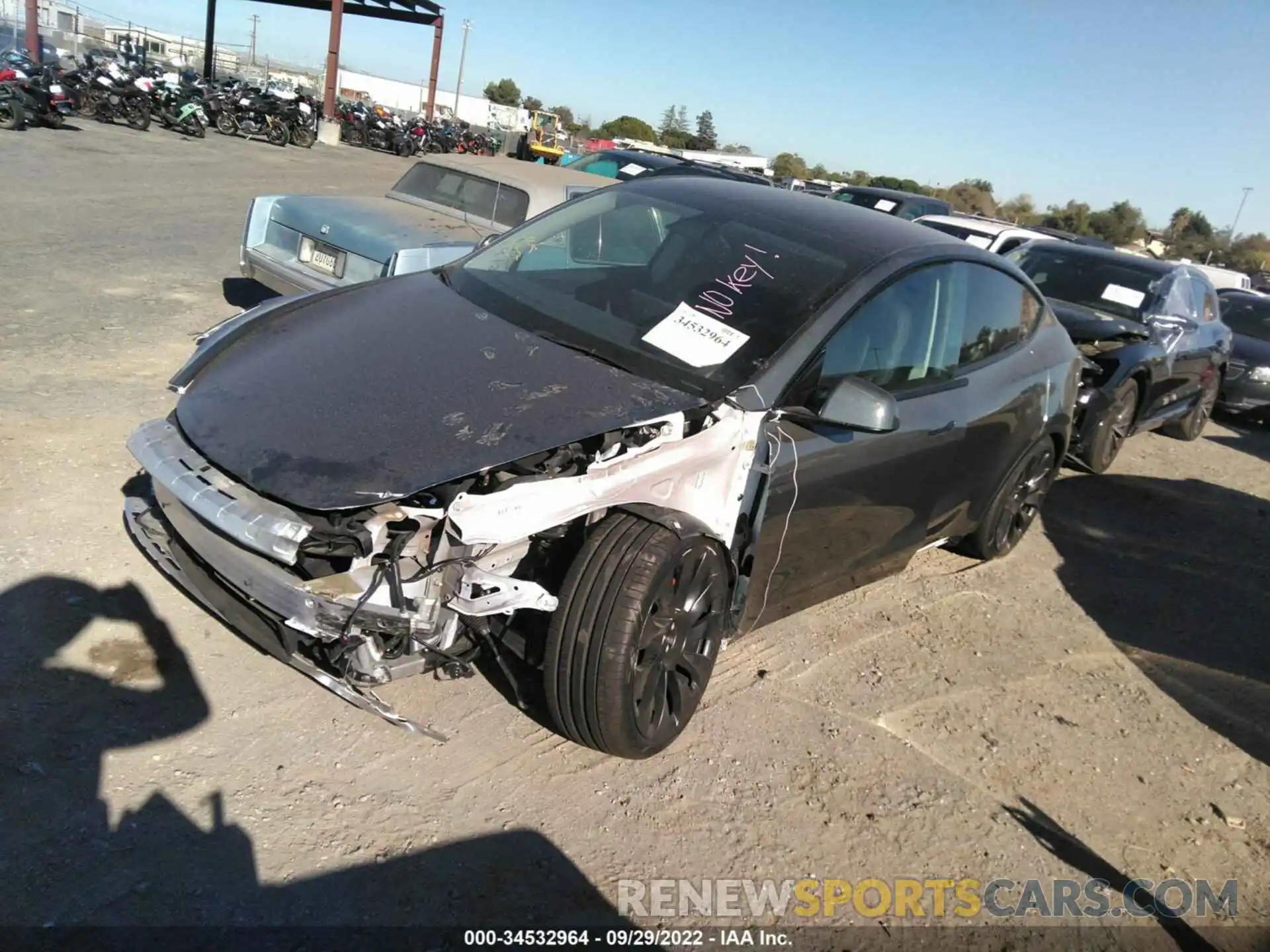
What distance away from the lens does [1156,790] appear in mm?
3520

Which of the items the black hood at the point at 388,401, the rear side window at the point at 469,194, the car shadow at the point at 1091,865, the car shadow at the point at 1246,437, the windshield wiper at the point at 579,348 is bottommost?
the car shadow at the point at 1091,865

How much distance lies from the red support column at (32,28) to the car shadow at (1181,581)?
79.3 feet

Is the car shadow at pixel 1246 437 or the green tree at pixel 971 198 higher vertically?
the green tree at pixel 971 198

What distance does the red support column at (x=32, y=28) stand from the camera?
69.9 feet

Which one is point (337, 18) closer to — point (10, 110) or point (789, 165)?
point (10, 110)

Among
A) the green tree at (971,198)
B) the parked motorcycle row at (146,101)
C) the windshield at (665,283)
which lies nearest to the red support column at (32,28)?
the parked motorcycle row at (146,101)

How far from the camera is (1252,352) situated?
10.6 metres

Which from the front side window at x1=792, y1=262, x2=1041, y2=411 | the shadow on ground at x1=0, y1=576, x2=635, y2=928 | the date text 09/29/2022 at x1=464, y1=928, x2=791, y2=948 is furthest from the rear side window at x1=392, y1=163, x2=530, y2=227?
the date text 09/29/2022 at x1=464, y1=928, x2=791, y2=948

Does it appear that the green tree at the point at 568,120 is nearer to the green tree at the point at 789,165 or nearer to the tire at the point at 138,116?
the green tree at the point at 789,165

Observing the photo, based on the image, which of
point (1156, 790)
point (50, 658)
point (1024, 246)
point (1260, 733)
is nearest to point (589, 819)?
point (50, 658)

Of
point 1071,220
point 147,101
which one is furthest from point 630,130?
point 147,101

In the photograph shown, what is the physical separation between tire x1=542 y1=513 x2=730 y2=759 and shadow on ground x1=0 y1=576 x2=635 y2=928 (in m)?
0.40

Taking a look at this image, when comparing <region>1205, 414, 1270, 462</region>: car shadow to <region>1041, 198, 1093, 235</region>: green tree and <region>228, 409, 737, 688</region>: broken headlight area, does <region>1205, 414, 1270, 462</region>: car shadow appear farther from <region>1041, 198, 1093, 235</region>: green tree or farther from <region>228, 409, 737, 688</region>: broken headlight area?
<region>1041, 198, 1093, 235</region>: green tree

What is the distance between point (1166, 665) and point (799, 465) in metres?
2.48
